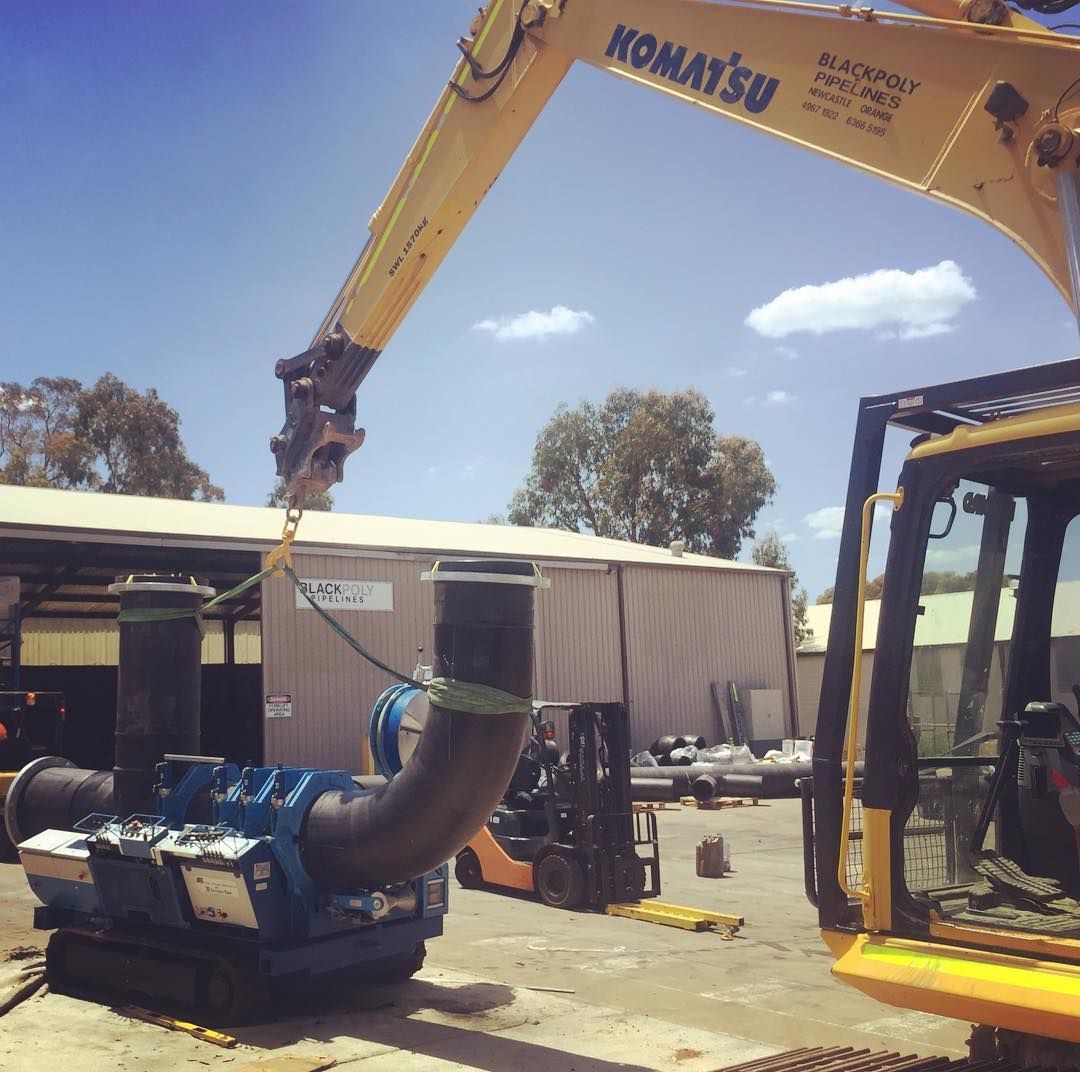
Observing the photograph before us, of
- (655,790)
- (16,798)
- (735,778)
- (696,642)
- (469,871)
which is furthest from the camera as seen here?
(696,642)

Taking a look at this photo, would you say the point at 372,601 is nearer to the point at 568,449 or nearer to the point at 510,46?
the point at 510,46

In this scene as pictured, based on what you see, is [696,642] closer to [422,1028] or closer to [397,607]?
[397,607]

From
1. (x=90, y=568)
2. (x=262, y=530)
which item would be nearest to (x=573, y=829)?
(x=262, y=530)

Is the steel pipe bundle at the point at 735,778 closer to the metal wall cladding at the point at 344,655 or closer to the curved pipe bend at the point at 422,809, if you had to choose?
the metal wall cladding at the point at 344,655

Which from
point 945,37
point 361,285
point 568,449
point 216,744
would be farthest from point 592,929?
point 568,449

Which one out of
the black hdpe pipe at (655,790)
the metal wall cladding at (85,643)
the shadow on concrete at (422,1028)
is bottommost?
the shadow on concrete at (422,1028)

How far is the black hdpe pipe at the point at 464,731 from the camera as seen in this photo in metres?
6.39

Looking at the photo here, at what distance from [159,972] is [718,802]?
14.1 metres

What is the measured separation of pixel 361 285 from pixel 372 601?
14309 millimetres

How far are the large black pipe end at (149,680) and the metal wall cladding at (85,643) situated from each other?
18538 millimetres

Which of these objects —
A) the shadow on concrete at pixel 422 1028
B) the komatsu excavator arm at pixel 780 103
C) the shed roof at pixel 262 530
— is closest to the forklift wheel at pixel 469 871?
the shadow on concrete at pixel 422 1028

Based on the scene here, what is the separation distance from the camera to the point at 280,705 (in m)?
20.3

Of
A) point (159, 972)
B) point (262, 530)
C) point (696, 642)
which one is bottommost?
point (159, 972)

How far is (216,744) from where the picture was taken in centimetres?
2716
